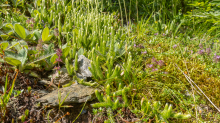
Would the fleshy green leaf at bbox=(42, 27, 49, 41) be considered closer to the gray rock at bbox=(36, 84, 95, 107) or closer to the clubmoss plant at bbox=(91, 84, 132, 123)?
the gray rock at bbox=(36, 84, 95, 107)

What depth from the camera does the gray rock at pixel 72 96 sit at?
196 centimetres

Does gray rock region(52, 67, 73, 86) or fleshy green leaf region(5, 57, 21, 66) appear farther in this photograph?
gray rock region(52, 67, 73, 86)

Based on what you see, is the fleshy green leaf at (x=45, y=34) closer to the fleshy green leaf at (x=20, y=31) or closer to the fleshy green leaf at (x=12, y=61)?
the fleshy green leaf at (x=20, y=31)

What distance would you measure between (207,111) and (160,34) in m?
2.09

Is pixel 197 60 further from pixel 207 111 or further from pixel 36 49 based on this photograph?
pixel 36 49

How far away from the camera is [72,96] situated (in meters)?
2.04

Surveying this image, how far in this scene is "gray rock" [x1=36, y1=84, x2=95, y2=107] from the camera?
1.96 m

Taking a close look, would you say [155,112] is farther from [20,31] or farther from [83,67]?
[20,31]

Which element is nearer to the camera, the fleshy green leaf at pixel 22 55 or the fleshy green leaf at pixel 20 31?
the fleshy green leaf at pixel 22 55

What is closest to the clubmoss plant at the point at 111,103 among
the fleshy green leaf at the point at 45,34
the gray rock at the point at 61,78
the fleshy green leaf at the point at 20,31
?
the gray rock at the point at 61,78

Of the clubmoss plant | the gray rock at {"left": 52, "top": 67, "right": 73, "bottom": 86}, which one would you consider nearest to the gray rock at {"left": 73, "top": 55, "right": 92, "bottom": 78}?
the gray rock at {"left": 52, "top": 67, "right": 73, "bottom": 86}

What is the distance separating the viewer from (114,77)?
2.27 meters

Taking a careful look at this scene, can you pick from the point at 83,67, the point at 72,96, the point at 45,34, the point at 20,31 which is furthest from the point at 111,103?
the point at 20,31

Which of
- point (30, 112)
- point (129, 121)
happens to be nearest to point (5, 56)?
point (30, 112)
